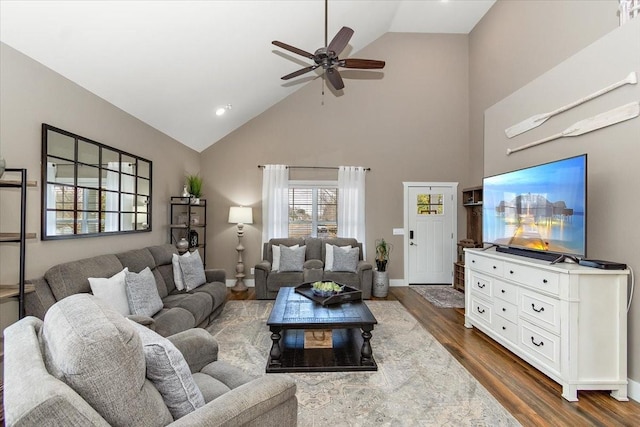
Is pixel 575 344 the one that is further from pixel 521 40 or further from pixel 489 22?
pixel 489 22

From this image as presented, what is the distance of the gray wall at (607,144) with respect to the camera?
252 cm

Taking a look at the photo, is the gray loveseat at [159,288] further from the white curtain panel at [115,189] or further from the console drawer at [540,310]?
the console drawer at [540,310]

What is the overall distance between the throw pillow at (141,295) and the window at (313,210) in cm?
325

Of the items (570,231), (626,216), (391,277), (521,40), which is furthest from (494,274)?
(521,40)

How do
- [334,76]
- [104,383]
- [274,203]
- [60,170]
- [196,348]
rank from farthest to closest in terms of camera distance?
1. [274,203]
2. [334,76]
3. [60,170]
4. [196,348]
5. [104,383]

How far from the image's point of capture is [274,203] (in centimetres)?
586

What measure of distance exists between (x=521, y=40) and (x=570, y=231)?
3.12 metres

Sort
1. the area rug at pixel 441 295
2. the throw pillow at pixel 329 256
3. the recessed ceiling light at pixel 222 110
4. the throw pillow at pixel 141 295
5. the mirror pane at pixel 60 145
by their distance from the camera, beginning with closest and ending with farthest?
the mirror pane at pixel 60 145 → the throw pillow at pixel 141 295 → the area rug at pixel 441 295 → the recessed ceiling light at pixel 222 110 → the throw pillow at pixel 329 256

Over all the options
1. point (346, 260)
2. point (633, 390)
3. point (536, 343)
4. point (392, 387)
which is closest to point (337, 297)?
point (392, 387)

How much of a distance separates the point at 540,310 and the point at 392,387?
1413mm

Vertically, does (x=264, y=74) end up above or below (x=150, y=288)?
above

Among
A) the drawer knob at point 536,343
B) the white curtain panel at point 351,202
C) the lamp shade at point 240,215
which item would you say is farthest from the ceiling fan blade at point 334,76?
the drawer knob at point 536,343

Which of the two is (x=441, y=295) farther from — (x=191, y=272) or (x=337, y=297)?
(x=191, y=272)

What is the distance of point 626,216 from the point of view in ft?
8.51
